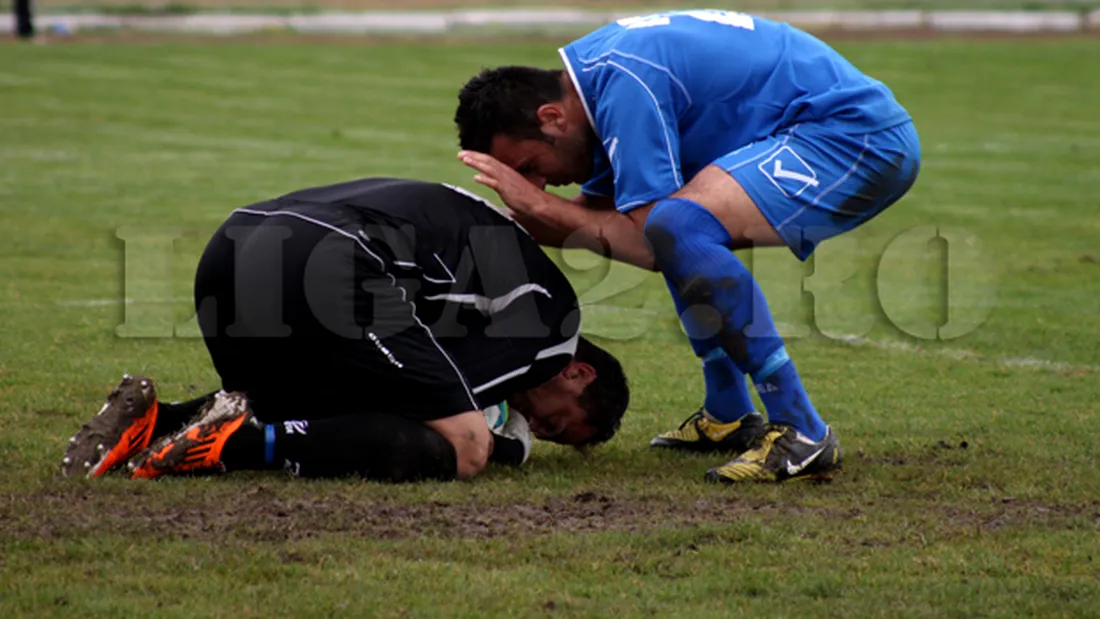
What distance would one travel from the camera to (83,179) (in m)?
15.3

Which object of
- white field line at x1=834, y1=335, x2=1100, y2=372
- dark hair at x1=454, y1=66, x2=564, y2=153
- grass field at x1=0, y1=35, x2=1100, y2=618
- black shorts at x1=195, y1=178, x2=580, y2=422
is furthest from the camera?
white field line at x1=834, y1=335, x2=1100, y2=372

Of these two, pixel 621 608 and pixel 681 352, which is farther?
pixel 681 352

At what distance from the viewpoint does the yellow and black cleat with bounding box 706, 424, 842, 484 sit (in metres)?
5.57

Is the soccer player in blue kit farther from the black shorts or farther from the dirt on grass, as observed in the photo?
the dirt on grass

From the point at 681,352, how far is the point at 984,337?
179 centimetres

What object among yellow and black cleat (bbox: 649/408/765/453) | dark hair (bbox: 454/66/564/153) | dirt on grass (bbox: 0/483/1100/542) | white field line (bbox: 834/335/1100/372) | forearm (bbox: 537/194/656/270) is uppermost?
dark hair (bbox: 454/66/564/153)

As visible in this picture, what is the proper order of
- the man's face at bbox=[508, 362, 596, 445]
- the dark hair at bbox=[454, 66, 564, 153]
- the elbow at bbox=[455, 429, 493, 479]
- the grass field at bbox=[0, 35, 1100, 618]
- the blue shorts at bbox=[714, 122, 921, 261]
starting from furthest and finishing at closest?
the man's face at bbox=[508, 362, 596, 445]
the dark hair at bbox=[454, 66, 564, 153]
the blue shorts at bbox=[714, 122, 921, 261]
the elbow at bbox=[455, 429, 493, 479]
the grass field at bbox=[0, 35, 1100, 618]

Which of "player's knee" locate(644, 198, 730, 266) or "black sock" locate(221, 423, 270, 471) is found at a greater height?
"player's knee" locate(644, 198, 730, 266)

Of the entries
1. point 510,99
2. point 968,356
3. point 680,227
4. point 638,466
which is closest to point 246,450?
point 638,466

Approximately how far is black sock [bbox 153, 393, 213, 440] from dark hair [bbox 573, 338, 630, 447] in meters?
1.44

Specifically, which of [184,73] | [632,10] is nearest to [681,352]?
[184,73]

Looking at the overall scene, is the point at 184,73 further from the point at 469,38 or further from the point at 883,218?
the point at 883,218

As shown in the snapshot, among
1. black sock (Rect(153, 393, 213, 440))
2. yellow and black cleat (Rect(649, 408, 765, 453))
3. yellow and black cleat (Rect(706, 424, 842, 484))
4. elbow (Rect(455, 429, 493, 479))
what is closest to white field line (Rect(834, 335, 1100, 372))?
yellow and black cleat (Rect(649, 408, 765, 453))

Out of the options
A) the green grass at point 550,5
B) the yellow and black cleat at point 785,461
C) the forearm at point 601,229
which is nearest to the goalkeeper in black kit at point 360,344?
the forearm at point 601,229
